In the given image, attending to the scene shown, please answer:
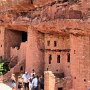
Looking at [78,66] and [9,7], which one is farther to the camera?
[9,7]

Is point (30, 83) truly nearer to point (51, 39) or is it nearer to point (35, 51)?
point (35, 51)

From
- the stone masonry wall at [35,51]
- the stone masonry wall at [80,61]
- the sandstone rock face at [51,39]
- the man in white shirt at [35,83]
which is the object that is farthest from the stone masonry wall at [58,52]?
the man in white shirt at [35,83]

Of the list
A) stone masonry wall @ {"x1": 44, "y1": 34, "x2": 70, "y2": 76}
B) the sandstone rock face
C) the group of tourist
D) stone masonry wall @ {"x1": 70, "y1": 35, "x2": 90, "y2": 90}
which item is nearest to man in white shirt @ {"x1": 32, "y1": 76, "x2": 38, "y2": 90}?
the group of tourist

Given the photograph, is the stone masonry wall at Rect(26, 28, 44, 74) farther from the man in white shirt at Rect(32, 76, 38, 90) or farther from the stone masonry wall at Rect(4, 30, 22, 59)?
the stone masonry wall at Rect(4, 30, 22, 59)

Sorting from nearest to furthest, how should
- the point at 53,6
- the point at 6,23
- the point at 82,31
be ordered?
the point at 82,31, the point at 53,6, the point at 6,23

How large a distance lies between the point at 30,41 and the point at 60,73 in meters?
3.25

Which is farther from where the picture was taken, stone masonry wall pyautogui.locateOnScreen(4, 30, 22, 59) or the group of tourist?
stone masonry wall pyautogui.locateOnScreen(4, 30, 22, 59)

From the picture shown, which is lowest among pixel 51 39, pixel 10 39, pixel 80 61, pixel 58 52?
→ pixel 80 61

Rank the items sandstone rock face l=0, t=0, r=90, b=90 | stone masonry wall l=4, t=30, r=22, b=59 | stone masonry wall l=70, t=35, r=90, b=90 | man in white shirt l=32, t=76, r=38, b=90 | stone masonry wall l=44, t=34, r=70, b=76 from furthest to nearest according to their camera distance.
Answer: stone masonry wall l=4, t=30, r=22, b=59 → stone masonry wall l=44, t=34, r=70, b=76 → man in white shirt l=32, t=76, r=38, b=90 → sandstone rock face l=0, t=0, r=90, b=90 → stone masonry wall l=70, t=35, r=90, b=90

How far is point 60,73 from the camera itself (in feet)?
85.3

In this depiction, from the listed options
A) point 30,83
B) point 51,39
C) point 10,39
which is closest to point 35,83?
point 30,83

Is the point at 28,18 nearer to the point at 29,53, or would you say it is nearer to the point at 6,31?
the point at 29,53

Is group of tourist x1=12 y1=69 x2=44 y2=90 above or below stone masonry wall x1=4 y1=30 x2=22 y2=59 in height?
below

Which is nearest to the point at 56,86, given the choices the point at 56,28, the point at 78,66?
the point at 78,66
